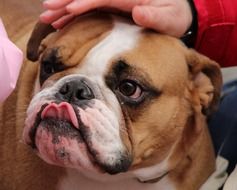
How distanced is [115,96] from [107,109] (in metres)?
0.03

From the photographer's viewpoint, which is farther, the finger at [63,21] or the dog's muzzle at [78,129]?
the finger at [63,21]

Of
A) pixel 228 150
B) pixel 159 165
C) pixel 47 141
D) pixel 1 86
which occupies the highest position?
pixel 1 86

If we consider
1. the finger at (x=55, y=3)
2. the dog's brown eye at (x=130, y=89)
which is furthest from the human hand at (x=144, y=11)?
the dog's brown eye at (x=130, y=89)

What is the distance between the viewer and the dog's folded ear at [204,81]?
1.01 metres

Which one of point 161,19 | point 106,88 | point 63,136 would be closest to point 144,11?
point 161,19

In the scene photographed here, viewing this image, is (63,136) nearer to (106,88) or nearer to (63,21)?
(106,88)

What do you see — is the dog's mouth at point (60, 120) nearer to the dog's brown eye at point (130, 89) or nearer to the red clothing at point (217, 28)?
the dog's brown eye at point (130, 89)

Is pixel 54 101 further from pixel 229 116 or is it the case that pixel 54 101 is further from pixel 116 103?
pixel 229 116

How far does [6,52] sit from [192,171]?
1.69 feet

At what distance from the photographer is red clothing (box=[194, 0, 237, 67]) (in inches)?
41.3

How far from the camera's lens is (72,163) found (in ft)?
2.89

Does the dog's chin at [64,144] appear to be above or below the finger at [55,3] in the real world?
below

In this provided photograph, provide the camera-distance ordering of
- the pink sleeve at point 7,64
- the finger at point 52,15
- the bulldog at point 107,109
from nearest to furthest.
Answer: the pink sleeve at point 7,64 < the bulldog at point 107,109 < the finger at point 52,15

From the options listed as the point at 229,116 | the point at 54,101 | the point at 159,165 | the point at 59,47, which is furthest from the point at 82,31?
the point at 229,116
